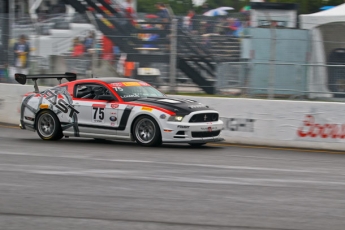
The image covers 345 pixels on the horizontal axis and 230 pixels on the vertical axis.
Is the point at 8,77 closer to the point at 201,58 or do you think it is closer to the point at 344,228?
the point at 201,58

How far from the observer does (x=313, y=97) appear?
16062 millimetres

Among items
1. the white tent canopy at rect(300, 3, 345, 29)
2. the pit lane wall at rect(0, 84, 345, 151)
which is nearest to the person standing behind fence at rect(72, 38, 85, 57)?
the pit lane wall at rect(0, 84, 345, 151)

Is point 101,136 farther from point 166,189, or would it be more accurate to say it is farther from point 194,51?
point 166,189

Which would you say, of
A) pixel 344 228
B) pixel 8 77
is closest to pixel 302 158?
pixel 344 228

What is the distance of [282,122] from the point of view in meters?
15.0

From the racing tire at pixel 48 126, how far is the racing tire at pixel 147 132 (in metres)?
1.86

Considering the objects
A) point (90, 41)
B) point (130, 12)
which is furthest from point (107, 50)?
point (130, 12)

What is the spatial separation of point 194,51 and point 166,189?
9.47 meters

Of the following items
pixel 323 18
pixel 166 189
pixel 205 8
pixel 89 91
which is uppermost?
pixel 205 8

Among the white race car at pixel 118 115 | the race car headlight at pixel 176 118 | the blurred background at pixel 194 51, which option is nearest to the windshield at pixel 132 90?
the white race car at pixel 118 115

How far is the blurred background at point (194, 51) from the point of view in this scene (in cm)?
1634

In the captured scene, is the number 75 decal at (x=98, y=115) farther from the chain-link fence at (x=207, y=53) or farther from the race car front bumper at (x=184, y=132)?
the chain-link fence at (x=207, y=53)

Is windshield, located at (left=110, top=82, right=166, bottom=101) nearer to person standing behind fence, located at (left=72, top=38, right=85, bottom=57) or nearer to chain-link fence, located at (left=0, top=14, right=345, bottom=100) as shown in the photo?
chain-link fence, located at (left=0, top=14, right=345, bottom=100)

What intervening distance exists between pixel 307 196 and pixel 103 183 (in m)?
2.50
